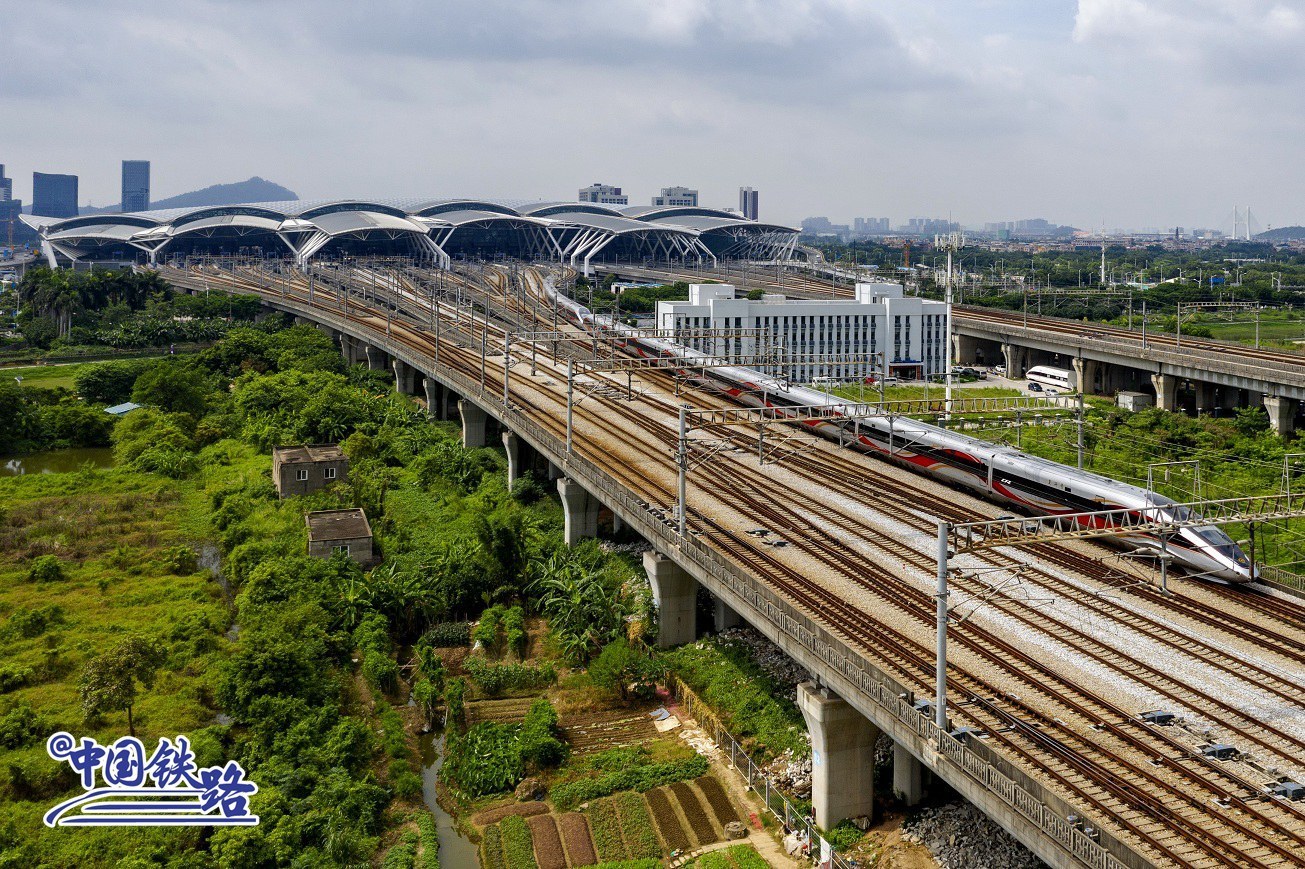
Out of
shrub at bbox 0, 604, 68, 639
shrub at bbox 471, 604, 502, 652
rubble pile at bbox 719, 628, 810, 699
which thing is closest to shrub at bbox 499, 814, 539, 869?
rubble pile at bbox 719, 628, 810, 699

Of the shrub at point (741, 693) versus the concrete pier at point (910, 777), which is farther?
the shrub at point (741, 693)

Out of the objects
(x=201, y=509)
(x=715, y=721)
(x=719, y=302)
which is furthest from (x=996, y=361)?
(x=715, y=721)

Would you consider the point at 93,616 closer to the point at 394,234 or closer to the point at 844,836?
the point at 844,836

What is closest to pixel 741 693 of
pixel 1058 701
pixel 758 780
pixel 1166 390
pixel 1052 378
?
pixel 758 780

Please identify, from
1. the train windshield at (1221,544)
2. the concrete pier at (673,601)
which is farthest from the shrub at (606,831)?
the train windshield at (1221,544)

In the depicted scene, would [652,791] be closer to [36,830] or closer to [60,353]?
[36,830]

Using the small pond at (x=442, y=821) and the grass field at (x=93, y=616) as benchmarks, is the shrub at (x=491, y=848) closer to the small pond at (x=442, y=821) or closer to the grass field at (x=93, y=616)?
the small pond at (x=442, y=821)
